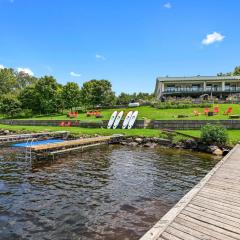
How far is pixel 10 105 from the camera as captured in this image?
61438mm

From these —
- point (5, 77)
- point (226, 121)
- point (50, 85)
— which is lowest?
point (226, 121)

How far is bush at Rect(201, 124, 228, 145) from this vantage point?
950 inches

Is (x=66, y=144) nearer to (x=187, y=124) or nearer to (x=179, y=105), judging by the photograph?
(x=187, y=124)

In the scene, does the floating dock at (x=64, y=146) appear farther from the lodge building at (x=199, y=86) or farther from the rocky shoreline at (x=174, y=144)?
the lodge building at (x=199, y=86)

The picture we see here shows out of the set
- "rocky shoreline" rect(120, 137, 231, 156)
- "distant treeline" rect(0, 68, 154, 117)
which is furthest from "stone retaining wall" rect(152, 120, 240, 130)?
"distant treeline" rect(0, 68, 154, 117)

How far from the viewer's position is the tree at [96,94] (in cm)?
6189

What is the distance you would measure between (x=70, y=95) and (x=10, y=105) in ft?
46.1

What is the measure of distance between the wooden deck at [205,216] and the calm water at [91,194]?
1.45 m

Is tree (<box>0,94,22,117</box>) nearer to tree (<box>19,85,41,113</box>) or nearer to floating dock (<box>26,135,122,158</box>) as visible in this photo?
tree (<box>19,85,41,113</box>)

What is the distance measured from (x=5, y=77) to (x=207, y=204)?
112 metres

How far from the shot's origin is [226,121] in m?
30.9

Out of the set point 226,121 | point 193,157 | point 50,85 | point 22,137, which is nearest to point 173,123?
point 226,121

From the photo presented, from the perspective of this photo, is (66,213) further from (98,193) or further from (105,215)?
(98,193)

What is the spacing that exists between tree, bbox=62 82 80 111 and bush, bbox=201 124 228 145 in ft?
125
